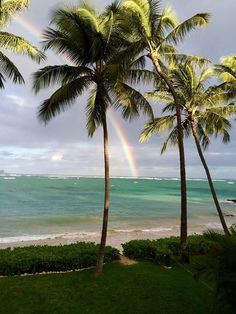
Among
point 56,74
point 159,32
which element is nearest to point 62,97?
point 56,74

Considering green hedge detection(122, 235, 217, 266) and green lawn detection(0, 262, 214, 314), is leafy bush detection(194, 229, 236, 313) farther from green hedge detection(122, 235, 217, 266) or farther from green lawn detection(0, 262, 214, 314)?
green hedge detection(122, 235, 217, 266)

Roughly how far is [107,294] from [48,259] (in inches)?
128

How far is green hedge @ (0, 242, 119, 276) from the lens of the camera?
1348 centimetres

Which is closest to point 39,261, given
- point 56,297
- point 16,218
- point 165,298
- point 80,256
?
point 80,256

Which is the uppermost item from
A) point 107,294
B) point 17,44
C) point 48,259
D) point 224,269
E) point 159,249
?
Answer: point 17,44

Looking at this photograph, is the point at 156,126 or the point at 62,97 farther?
the point at 156,126

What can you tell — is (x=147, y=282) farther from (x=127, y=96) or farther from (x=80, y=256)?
(x=127, y=96)

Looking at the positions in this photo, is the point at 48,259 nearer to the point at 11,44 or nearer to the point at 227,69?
the point at 11,44

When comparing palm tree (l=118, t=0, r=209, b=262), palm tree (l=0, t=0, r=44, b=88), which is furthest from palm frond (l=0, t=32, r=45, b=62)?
palm tree (l=118, t=0, r=209, b=262)

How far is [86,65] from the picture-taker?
45.7ft

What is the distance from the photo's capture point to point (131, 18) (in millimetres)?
14633

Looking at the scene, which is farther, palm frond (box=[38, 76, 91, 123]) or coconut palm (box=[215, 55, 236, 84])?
coconut palm (box=[215, 55, 236, 84])

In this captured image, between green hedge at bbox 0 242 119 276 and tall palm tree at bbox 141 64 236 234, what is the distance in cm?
857

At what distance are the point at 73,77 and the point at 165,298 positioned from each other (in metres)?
8.79
